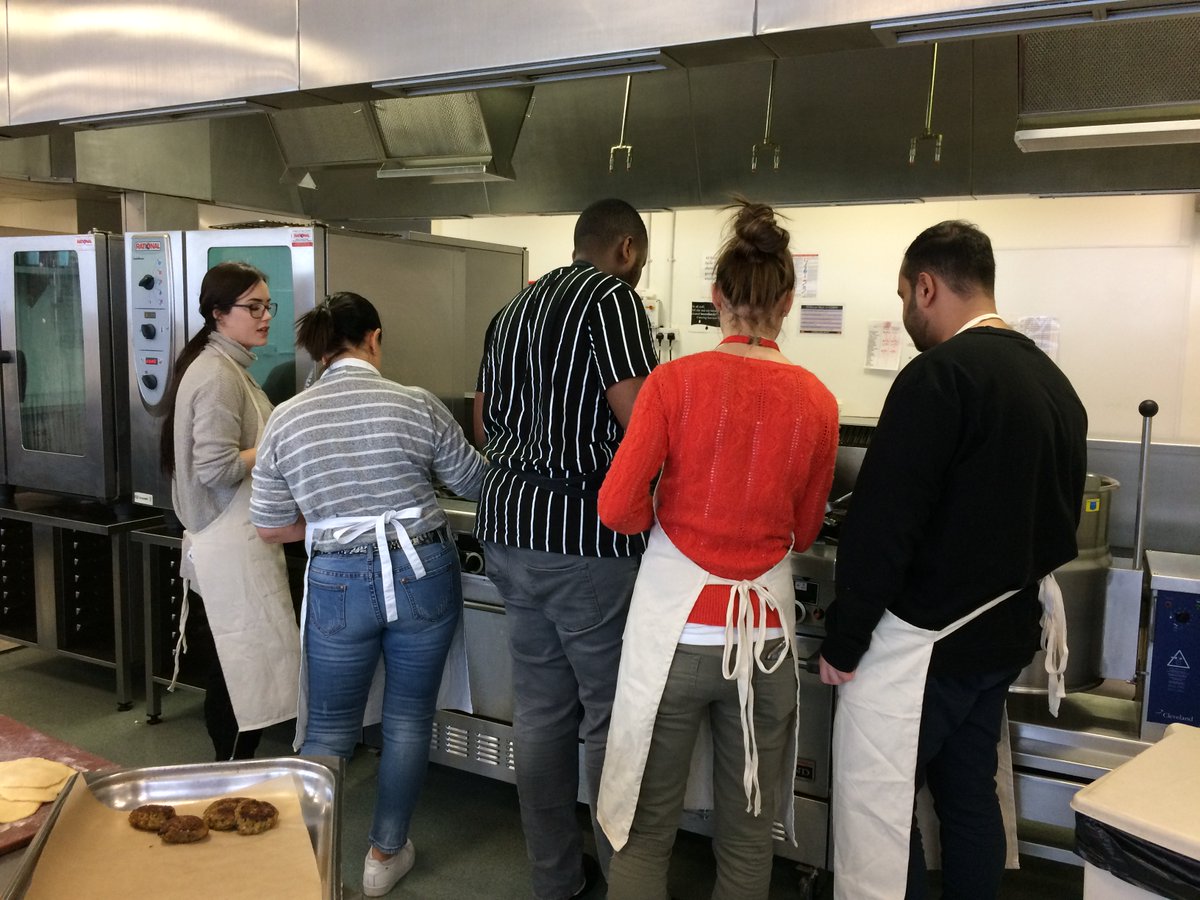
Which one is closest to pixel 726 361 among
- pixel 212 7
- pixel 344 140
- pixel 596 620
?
pixel 596 620

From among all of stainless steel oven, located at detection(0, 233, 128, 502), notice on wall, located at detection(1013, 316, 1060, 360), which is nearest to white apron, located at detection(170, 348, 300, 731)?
stainless steel oven, located at detection(0, 233, 128, 502)

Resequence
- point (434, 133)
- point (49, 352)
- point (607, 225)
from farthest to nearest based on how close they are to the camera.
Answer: point (49, 352) → point (434, 133) → point (607, 225)

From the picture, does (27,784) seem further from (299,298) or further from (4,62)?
(4,62)

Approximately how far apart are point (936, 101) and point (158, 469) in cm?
280

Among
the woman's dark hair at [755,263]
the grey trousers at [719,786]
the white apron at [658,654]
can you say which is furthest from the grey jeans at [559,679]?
the woman's dark hair at [755,263]

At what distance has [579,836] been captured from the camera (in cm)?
216

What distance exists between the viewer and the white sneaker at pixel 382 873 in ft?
7.20

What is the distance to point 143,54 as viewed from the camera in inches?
102

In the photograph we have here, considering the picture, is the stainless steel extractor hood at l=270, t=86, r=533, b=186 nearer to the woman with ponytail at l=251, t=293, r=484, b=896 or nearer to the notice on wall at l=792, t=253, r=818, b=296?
the woman with ponytail at l=251, t=293, r=484, b=896

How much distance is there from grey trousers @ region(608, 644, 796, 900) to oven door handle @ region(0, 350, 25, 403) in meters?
2.84

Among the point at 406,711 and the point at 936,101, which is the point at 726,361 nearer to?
the point at 406,711

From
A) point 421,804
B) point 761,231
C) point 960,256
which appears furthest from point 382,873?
point 960,256

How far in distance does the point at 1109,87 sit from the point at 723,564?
1352 mm

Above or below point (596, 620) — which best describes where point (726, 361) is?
above
